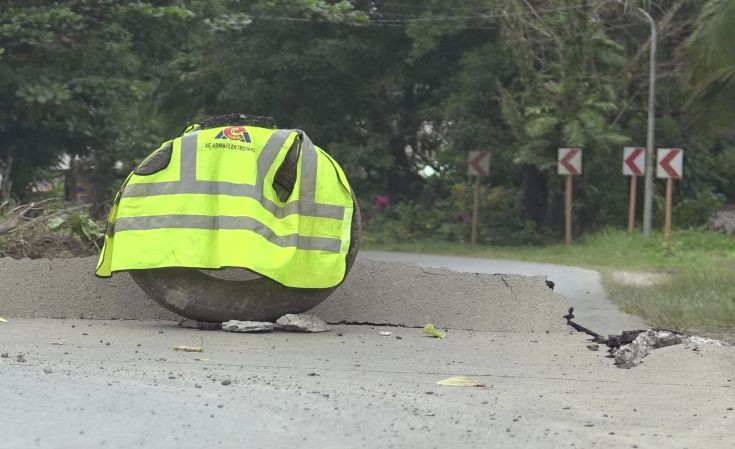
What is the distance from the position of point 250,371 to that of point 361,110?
25.3 m

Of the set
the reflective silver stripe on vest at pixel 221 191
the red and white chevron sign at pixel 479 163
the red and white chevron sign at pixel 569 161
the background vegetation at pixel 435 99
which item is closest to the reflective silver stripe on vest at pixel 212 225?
the reflective silver stripe on vest at pixel 221 191

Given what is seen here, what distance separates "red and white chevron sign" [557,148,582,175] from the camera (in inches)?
989

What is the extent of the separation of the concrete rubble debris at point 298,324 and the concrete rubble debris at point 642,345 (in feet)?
7.37

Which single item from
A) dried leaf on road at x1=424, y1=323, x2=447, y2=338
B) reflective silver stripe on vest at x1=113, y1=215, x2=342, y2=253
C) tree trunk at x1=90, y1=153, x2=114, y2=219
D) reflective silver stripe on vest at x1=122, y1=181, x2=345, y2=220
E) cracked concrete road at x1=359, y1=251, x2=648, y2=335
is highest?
reflective silver stripe on vest at x1=122, y1=181, x2=345, y2=220

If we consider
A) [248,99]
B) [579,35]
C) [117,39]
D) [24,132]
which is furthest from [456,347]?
[248,99]

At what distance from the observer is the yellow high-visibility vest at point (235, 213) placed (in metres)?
8.61

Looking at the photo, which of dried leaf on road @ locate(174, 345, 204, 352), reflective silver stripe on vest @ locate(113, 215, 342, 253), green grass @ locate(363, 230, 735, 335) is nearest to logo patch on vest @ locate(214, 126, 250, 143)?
reflective silver stripe on vest @ locate(113, 215, 342, 253)

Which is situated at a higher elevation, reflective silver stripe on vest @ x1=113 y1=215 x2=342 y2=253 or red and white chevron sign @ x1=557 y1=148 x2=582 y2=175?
red and white chevron sign @ x1=557 y1=148 x2=582 y2=175

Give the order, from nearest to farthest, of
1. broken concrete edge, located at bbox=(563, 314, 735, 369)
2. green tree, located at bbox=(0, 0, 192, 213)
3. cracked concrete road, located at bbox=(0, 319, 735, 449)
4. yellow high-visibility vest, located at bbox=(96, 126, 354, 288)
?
cracked concrete road, located at bbox=(0, 319, 735, 449), broken concrete edge, located at bbox=(563, 314, 735, 369), yellow high-visibility vest, located at bbox=(96, 126, 354, 288), green tree, located at bbox=(0, 0, 192, 213)

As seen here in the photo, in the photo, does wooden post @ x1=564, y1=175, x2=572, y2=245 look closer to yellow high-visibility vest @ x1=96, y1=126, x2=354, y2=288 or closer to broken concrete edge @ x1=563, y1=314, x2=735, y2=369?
broken concrete edge @ x1=563, y1=314, x2=735, y2=369

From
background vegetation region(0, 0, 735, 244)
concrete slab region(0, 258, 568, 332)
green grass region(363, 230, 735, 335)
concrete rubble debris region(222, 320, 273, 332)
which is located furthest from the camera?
background vegetation region(0, 0, 735, 244)

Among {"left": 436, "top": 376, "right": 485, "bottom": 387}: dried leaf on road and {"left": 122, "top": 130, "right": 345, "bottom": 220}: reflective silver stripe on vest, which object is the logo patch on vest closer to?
{"left": 122, "top": 130, "right": 345, "bottom": 220}: reflective silver stripe on vest

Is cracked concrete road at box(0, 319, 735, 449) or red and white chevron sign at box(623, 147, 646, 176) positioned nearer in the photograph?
cracked concrete road at box(0, 319, 735, 449)

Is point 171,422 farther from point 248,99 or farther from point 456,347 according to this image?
point 248,99
